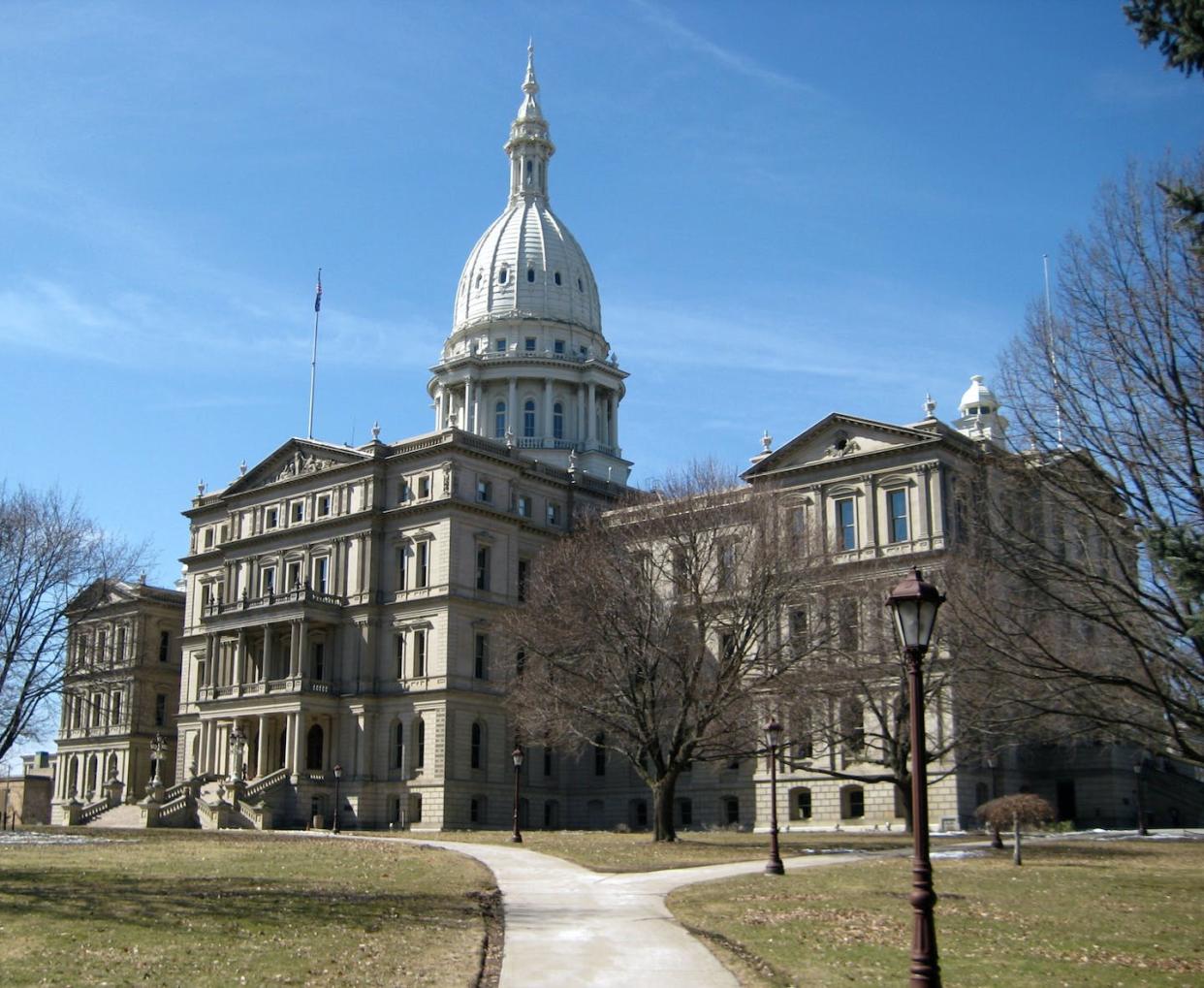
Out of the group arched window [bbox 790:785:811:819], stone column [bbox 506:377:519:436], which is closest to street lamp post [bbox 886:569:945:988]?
arched window [bbox 790:785:811:819]

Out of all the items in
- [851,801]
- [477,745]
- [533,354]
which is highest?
[533,354]

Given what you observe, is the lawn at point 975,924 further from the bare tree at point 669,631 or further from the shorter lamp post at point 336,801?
the shorter lamp post at point 336,801

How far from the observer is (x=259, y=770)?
76.0m

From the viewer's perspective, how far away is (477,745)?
74.9 m

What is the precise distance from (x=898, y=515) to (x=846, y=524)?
3.00 meters

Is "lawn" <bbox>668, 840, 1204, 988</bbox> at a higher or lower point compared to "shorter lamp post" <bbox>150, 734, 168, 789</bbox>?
lower

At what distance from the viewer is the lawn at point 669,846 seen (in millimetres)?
38875

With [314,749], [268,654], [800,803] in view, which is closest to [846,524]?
[800,803]

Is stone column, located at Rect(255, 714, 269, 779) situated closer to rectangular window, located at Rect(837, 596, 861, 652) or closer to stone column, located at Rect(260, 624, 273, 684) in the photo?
stone column, located at Rect(260, 624, 273, 684)

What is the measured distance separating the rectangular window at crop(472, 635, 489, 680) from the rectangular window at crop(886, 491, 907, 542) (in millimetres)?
23515

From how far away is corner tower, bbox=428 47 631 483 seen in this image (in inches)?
4058

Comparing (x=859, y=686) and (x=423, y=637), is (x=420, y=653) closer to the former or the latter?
(x=423, y=637)

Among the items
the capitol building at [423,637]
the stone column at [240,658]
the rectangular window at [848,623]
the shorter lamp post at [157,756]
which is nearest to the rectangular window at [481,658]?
the capitol building at [423,637]

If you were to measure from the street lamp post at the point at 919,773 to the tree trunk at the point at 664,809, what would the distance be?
3436 centimetres
